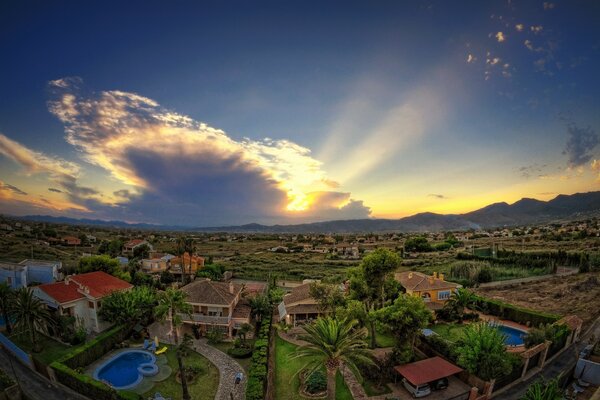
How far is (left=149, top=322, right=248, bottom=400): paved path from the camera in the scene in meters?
24.6

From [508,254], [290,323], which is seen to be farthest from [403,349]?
[508,254]

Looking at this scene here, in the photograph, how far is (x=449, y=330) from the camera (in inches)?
1410

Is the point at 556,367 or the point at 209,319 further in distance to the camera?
the point at 209,319

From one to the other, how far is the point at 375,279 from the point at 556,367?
17.3m

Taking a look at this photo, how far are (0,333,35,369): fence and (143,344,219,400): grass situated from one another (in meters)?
11.9

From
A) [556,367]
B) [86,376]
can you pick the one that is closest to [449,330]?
[556,367]

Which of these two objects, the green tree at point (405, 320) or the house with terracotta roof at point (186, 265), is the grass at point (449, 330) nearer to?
the green tree at point (405, 320)

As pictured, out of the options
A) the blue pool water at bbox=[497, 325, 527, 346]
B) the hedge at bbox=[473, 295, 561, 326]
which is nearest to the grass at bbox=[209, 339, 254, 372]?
the blue pool water at bbox=[497, 325, 527, 346]

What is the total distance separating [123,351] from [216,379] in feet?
39.3

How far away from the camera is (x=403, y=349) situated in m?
26.8

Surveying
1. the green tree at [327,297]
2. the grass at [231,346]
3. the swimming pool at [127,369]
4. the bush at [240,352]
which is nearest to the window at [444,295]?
the green tree at [327,297]

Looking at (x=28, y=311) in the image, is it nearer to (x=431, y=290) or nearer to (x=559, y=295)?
(x=431, y=290)

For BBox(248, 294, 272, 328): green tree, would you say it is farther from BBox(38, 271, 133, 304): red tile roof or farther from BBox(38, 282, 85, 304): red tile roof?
BBox(38, 282, 85, 304): red tile roof

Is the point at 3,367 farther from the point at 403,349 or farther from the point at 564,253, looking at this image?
the point at 564,253
